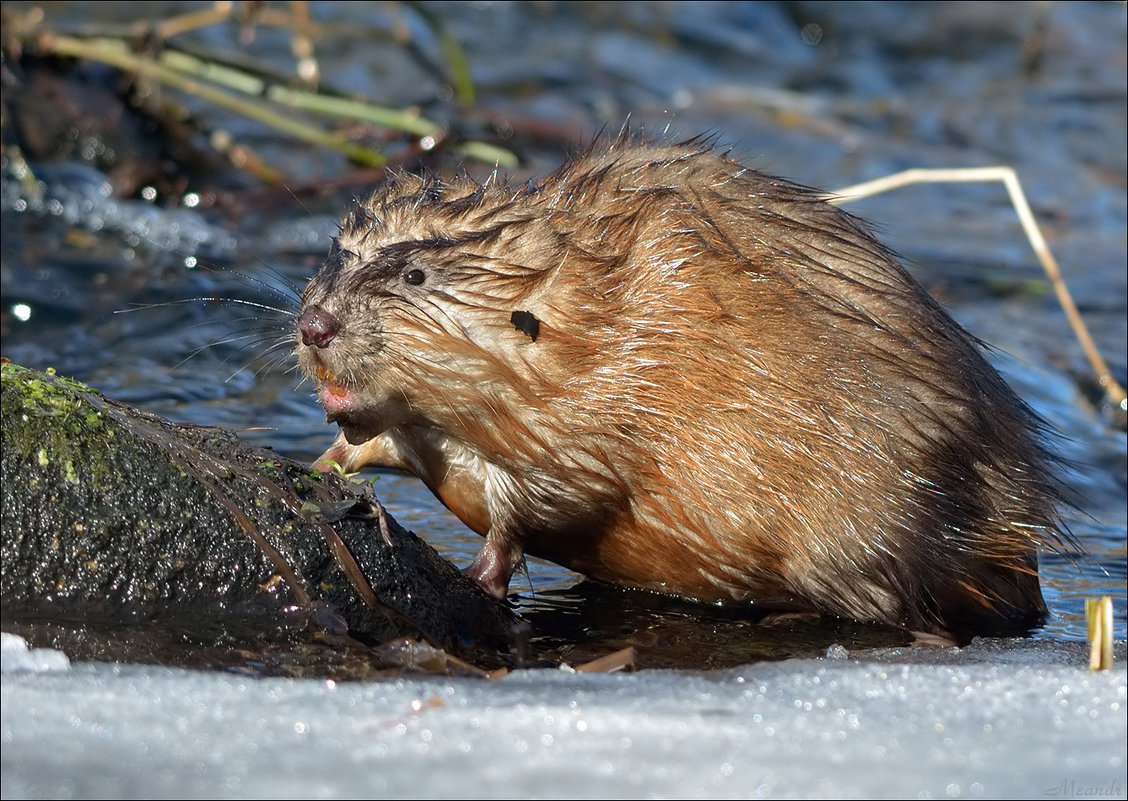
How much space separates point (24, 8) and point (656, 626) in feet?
23.9

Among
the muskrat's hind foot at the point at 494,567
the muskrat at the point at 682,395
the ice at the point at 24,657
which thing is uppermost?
the muskrat at the point at 682,395

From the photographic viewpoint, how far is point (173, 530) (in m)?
2.99

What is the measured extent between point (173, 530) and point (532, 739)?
95 centimetres

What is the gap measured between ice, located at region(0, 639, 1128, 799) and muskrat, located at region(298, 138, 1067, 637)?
104cm

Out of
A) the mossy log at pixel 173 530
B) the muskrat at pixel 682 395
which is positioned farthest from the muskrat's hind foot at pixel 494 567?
the mossy log at pixel 173 530

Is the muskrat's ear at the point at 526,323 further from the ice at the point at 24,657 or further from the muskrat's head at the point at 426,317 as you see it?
the ice at the point at 24,657

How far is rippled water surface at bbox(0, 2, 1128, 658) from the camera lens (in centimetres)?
565

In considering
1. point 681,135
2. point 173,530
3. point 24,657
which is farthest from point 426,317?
point 681,135

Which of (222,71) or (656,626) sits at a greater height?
(222,71)

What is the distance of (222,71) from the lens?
25.1 feet

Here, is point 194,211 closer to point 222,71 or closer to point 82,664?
point 222,71

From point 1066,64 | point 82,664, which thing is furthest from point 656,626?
point 1066,64

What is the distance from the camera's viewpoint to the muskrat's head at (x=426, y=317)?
3633mm

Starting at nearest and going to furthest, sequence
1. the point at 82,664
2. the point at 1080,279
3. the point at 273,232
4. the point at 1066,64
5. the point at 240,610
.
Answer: the point at 82,664 < the point at 240,610 < the point at 273,232 < the point at 1080,279 < the point at 1066,64
